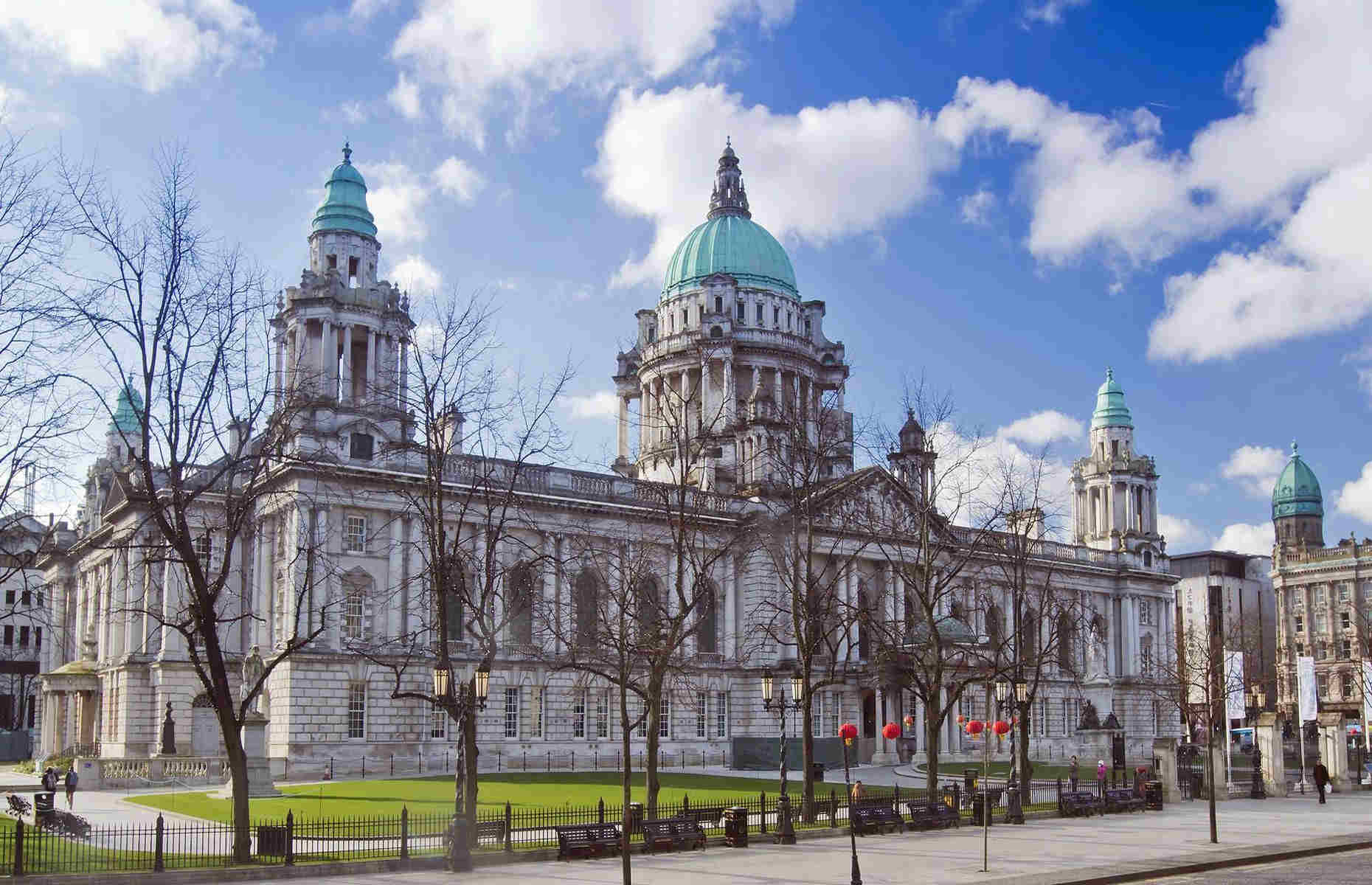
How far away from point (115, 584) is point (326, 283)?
18208 mm

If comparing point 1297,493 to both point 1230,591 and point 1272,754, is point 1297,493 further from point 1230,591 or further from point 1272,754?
point 1272,754

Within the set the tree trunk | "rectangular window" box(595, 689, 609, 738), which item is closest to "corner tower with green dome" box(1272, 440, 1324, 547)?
"rectangular window" box(595, 689, 609, 738)

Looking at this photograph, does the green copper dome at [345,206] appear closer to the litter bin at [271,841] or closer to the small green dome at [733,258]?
the small green dome at [733,258]

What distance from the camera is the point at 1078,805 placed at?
43219mm

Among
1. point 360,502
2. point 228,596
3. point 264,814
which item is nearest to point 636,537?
point 360,502

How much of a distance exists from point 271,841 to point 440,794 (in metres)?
18.5

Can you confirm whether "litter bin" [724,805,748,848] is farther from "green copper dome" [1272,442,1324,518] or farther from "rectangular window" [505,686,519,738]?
"green copper dome" [1272,442,1324,518]

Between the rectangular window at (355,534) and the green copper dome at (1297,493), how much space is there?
352ft

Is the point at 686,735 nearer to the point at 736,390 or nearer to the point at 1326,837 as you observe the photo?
the point at 736,390

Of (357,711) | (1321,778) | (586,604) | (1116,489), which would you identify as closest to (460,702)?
(357,711)

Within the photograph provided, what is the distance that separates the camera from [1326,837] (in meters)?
35.3

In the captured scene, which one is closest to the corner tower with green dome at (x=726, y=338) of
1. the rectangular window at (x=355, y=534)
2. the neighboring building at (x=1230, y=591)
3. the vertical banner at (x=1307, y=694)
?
the rectangular window at (x=355, y=534)

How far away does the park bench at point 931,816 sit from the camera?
125 feet

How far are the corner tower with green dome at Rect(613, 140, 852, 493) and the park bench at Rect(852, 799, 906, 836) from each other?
46730mm
